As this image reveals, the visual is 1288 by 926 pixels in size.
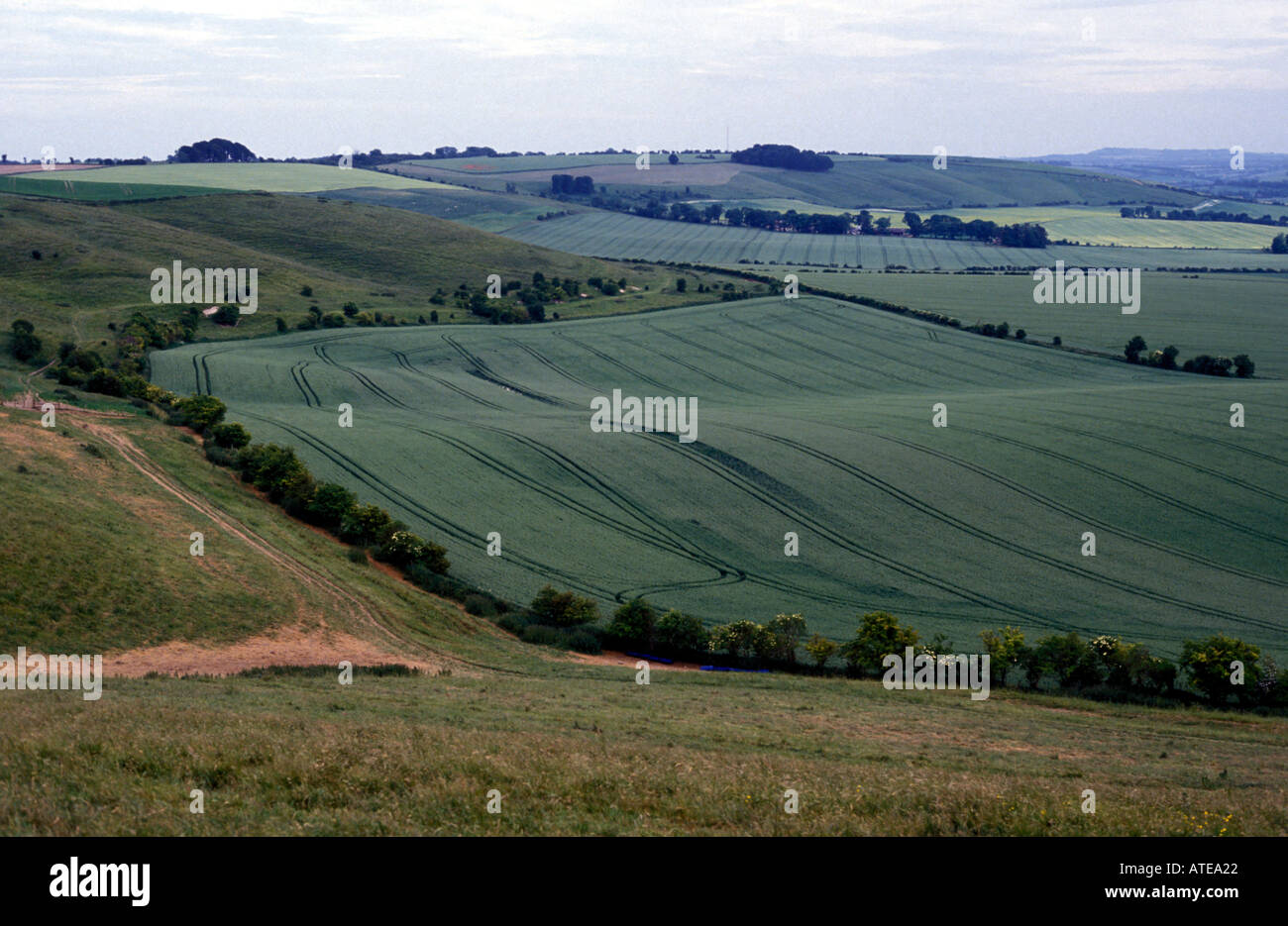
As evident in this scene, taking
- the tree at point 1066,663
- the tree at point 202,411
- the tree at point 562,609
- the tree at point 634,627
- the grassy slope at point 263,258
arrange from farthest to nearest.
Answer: the grassy slope at point 263,258 → the tree at point 202,411 → the tree at point 562,609 → the tree at point 634,627 → the tree at point 1066,663

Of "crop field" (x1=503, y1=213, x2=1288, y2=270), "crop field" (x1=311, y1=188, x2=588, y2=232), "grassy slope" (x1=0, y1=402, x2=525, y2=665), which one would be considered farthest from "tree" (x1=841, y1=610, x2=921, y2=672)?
"crop field" (x1=311, y1=188, x2=588, y2=232)

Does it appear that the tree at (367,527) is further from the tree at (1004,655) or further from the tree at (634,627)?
the tree at (1004,655)

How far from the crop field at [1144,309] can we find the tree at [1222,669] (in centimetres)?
6811

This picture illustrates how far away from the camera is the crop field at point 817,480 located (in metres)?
42.6

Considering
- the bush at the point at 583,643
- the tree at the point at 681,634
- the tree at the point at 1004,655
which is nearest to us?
the tree at the point at 1004,655

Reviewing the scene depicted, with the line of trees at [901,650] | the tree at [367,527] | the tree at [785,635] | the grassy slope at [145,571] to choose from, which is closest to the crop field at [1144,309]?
the line of trees at [901,650]

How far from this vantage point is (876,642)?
35000mm

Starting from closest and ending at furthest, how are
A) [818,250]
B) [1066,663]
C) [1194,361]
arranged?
1. [1066,663]
2. [1194,361]
3. [818,250]

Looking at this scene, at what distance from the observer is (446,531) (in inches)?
1821

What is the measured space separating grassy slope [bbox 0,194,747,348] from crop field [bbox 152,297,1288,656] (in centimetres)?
1474

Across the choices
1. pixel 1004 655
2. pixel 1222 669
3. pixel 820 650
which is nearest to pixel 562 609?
pixel 820 650

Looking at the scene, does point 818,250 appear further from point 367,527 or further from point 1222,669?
point 1222,669

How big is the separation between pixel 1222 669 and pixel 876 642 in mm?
11176
